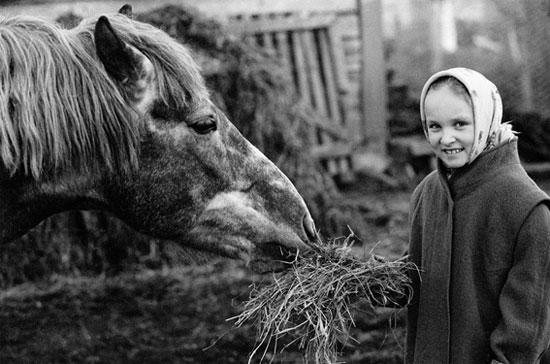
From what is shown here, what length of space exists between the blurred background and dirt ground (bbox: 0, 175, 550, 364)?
0.01 meters

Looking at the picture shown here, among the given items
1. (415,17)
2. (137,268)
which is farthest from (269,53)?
(415,17)

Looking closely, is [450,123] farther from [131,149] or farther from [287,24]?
[287,24]

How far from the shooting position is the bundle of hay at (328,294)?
2.32m

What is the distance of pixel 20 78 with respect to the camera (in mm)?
2246

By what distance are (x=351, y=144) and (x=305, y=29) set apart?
4.31ft

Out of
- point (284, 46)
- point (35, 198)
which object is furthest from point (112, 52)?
point (284, 46)

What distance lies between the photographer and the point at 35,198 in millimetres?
2350

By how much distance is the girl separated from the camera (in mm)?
2029

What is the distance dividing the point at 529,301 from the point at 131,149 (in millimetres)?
1309

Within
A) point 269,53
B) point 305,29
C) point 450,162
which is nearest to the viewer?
point 450,162

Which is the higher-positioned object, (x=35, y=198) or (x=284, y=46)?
(x=35, y=198)

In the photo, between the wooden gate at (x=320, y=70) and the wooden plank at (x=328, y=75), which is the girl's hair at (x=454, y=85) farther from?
the wooden plank at (x=328, y=75)

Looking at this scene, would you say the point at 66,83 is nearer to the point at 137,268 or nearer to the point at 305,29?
the point at 137,268

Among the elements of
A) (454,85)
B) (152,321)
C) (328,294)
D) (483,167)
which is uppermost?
Result: (454,85)
